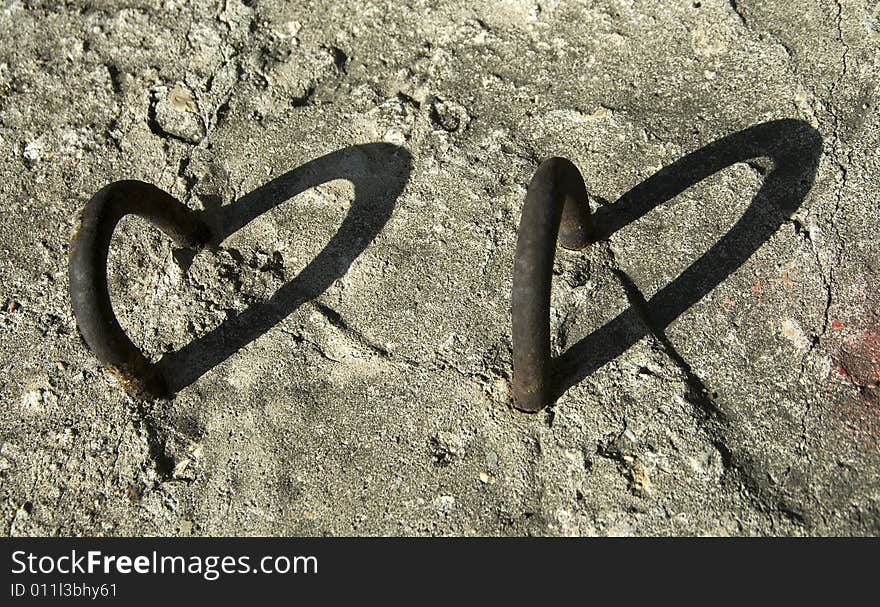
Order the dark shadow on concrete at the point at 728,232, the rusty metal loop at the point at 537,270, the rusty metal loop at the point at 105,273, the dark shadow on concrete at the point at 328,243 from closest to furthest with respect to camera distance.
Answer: the rusty metal loop at the point at 537,270
the rusty metal loop at the point at 105,273
the dark shadow on concrete at the point at 728,232
the dark shadow on concrete at the point at 328,243

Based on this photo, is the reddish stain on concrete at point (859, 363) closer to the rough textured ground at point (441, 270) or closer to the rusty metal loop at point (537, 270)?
the rough textured ground at point (441, 270)

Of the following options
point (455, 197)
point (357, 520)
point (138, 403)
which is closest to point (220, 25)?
point (455, 197)

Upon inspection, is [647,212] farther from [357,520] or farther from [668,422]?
[357,520]

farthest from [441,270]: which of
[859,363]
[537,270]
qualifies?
[859,363]

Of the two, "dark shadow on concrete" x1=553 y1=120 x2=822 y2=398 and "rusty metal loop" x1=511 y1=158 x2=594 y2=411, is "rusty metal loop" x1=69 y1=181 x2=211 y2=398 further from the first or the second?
"dark shadow on concrete" x1=553 y1=120 x2=822 y2=398

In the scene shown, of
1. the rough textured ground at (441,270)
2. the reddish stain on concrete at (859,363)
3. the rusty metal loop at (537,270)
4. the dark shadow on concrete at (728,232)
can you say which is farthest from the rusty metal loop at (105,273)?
the reddish stain on concrete at (859,363)

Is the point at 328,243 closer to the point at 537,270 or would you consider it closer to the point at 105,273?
the point at 105,273

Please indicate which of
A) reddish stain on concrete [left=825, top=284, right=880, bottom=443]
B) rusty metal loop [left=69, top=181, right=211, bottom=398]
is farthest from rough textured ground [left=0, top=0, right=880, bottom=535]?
rusty metal loop [left=69, top=181, right=211, bottom=398]
